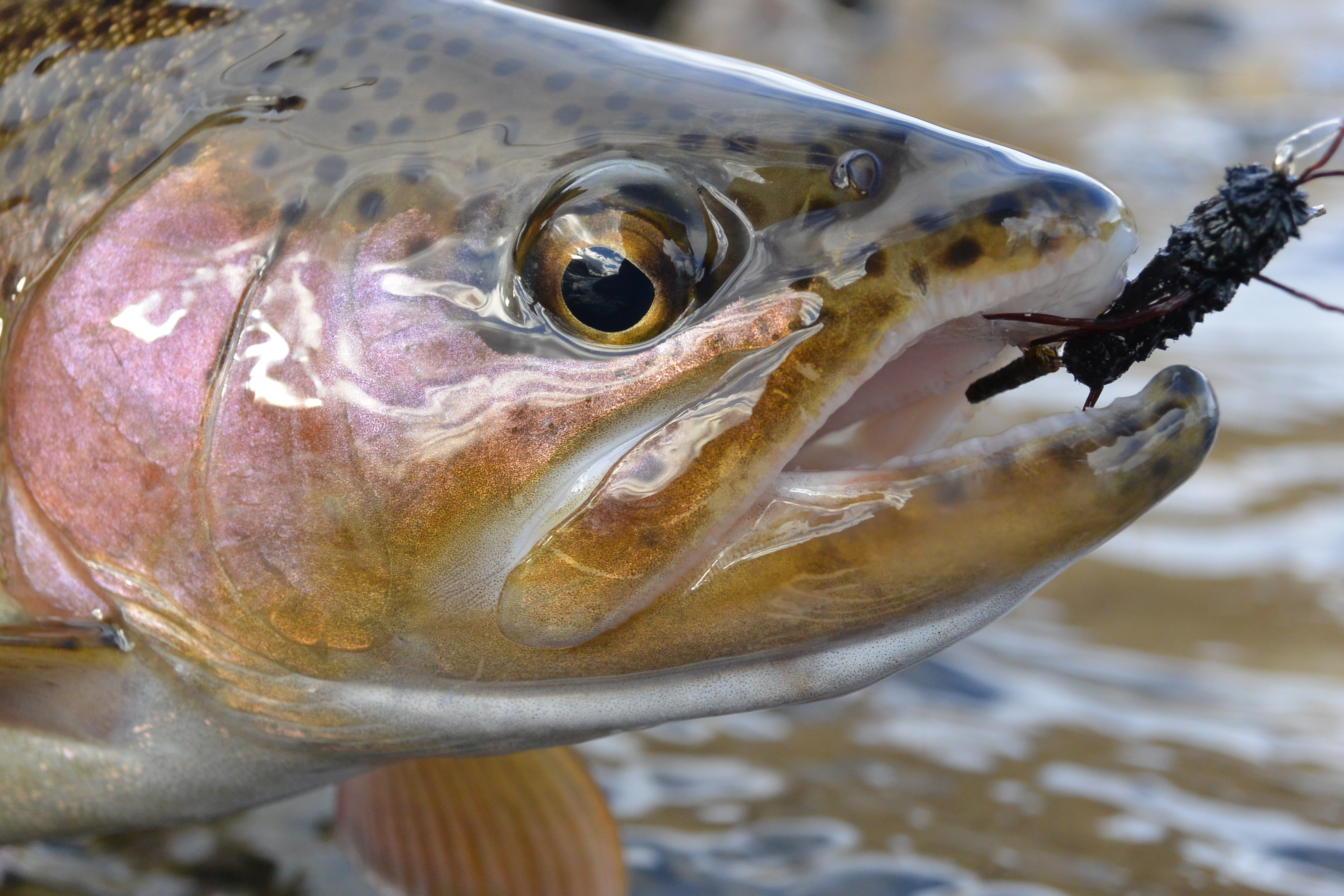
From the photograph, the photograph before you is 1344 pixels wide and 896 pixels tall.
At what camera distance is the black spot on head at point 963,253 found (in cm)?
130

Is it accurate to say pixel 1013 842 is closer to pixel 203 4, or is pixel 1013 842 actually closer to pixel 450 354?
pixel 450 354

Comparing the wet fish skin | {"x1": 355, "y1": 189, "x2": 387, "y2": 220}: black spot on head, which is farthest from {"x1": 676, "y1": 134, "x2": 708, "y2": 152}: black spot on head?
{"x1": 355, "y1": 189, "x2": 387, "y2": 220}: black spot on head

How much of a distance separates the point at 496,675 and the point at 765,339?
536 millimetres

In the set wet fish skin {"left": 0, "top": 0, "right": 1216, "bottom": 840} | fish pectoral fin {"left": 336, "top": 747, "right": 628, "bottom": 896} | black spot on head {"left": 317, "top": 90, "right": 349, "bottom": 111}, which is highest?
black spot on head {"left": 317, "top": 90, "right": 349, "bottom": 111}

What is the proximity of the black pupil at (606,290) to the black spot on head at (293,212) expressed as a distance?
35 centimetres

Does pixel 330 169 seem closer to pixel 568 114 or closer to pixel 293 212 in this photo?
pixel 293 212

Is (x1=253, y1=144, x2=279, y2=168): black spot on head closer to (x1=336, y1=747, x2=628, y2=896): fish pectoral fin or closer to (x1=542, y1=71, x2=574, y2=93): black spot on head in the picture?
(x1=542, y1=71, x2=574, y2=93): black spot on head

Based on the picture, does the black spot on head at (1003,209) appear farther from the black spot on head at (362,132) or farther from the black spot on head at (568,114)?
the black spot on head at (362,132)

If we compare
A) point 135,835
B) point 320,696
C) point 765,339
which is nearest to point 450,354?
point 765,339

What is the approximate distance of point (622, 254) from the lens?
1344 mm

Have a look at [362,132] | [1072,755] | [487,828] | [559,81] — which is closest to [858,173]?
[559,81]

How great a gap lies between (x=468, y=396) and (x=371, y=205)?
272 millimetres

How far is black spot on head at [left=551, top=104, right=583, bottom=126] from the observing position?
1451 millimetres

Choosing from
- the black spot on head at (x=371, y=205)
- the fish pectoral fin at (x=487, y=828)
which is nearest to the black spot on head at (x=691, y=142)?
the black spot on head at (x=371, y=205)
